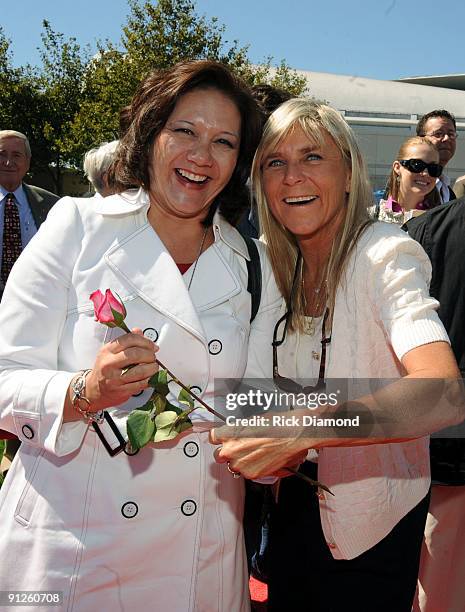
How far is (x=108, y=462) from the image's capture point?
186 cm

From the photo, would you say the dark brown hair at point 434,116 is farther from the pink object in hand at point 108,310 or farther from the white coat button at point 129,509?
the pink object in hand at point 108,310

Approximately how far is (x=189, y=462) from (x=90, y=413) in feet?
1.32

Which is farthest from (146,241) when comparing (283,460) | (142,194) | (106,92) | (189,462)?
(106,92)

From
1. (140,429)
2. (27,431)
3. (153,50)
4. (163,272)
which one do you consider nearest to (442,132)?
(163,272)

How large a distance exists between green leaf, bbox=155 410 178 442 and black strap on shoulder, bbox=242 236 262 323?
2.34ft

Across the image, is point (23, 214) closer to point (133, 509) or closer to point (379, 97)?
point (133, 509)

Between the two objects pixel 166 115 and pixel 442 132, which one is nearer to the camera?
pixel 166 115

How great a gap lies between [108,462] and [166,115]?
108cm

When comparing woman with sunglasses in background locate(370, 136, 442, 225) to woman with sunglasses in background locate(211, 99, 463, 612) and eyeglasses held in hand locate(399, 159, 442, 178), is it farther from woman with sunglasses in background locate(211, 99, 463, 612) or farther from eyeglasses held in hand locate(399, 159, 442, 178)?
woman with sunglasses in background locate(211, 99, 463, 612)

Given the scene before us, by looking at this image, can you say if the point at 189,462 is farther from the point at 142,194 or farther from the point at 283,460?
the point at 142,194

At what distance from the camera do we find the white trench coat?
5.89 ft

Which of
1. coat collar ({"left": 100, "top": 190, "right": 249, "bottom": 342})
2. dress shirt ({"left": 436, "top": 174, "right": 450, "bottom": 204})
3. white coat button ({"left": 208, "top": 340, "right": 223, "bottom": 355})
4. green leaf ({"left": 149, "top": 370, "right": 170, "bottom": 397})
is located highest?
dress shirt ({"left": 436, "top": 174, "right": 450, "bottom": 204})

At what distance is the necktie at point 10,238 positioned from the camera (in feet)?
19.3

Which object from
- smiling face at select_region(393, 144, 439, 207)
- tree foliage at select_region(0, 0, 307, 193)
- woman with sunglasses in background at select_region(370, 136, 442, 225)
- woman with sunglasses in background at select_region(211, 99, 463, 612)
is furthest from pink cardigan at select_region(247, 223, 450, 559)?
tree foliage at select_region(0, 0, 307, 193)
